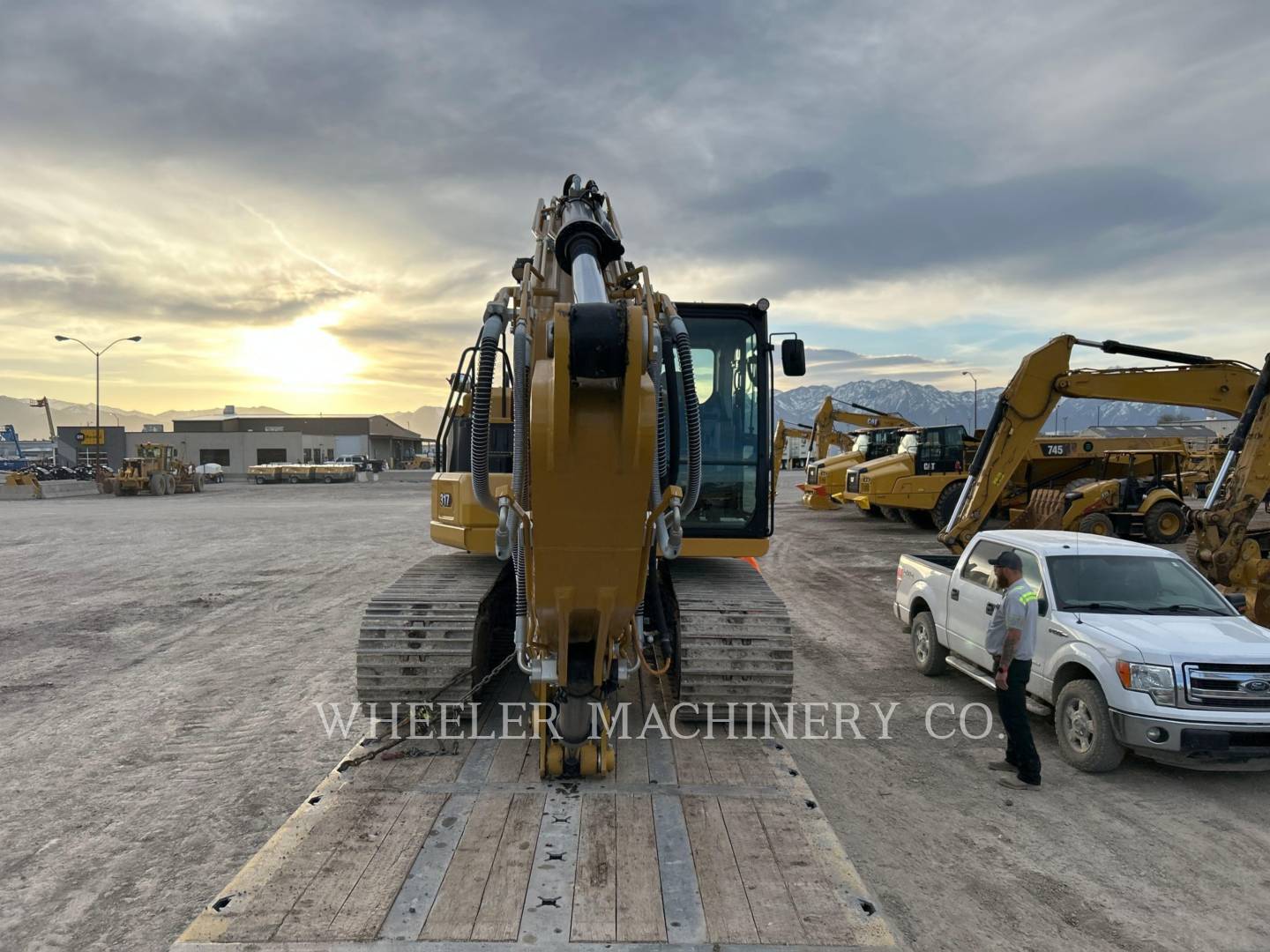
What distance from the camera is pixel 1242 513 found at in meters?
11.0

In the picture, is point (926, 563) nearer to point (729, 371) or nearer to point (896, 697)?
point (896, 697)

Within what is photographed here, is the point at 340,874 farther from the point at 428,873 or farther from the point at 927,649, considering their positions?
the point at 927,649

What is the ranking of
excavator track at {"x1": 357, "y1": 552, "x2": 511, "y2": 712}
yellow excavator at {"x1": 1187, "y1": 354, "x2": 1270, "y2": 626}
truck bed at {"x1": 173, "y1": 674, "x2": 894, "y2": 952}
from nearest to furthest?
truck bed at {"x1": 173, "y1": 674, "x2": 894, "y2": 952}
excavator track at {"x1": 357, "y1": 552, "x2": 511, "y2": 712}
yellow excavator at {"x1": 1187, "y1": 354, "x2": 1270, "y2": 626}

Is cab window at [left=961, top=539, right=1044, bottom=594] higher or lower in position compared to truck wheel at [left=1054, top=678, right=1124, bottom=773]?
higher

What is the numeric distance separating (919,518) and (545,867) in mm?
20731

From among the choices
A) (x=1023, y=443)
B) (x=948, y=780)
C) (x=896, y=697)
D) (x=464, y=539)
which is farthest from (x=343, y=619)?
→ (x=1023, y=443)

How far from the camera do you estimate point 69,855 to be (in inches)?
191

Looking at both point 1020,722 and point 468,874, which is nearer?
point 468,874

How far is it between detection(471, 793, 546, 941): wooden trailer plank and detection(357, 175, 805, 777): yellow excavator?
1.49 feet

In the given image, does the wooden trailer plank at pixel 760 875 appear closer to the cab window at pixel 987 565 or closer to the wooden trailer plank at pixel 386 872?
the wooden trailer plank at pixel 386 872

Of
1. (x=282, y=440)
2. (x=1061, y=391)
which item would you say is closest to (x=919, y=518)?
(x=1061, y=391)

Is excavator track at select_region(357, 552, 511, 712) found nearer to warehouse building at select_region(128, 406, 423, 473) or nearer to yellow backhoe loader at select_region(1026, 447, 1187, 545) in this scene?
yellow backhoe loader at select_region(1026, 447, 1187, 545)

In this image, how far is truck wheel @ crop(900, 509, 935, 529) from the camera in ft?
74.0

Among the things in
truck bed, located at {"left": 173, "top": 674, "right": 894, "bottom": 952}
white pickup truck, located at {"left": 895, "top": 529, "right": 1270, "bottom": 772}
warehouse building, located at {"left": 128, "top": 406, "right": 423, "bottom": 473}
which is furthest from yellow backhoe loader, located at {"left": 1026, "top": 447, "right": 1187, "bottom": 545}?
warehouse building, located at {"left": 128, "top": 406, "right": 423, "bottom": 473}
